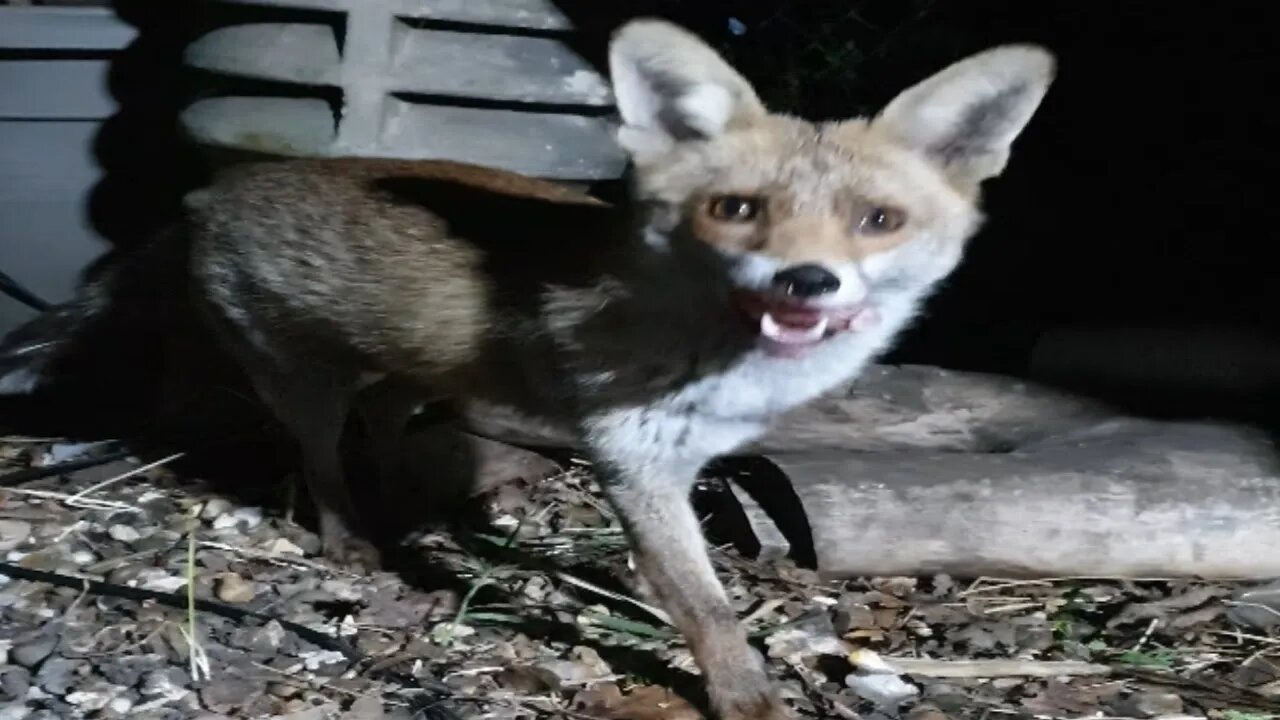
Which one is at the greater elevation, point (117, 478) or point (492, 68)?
point (492, 68)

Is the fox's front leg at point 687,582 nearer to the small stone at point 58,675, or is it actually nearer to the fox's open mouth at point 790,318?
the fox's open mouth at point 790,318

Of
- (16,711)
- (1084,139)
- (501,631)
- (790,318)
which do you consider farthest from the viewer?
(1084,139)

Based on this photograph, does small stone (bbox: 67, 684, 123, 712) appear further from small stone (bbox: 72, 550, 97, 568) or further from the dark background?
the dark background

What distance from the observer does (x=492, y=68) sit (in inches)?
124

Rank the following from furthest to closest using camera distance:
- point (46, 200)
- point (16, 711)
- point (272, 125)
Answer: point (46, 200)
point (272, 125)
point (16, 711)

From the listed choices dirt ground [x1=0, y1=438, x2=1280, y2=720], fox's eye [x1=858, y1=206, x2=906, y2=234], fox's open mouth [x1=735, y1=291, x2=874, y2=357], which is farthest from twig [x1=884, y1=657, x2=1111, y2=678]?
fox's eye [x1=858, y1=206, x2=906, y2=234]

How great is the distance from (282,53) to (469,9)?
0.45 meters

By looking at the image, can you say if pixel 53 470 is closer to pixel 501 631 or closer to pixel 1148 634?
pixel 501 631

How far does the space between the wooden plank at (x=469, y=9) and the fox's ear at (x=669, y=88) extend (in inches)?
38.1

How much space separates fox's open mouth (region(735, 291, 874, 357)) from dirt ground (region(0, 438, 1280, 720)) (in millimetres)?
663

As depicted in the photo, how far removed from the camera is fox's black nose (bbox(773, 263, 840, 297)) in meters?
1.91

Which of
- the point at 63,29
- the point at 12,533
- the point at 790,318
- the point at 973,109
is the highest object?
the point at 973,109

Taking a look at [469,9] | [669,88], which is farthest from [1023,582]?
[469,9]

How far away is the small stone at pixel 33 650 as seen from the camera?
7.60ft
